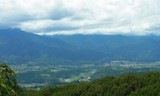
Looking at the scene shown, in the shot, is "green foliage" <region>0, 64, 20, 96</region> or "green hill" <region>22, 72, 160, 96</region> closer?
"green foliage" <region>0, 64, 20, 96</region>

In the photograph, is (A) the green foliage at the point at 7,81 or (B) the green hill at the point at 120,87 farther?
(B) the green hill at the point at 120,87

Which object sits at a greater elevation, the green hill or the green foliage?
the green foliage

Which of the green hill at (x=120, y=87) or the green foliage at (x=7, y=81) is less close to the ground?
the green foliage at (x=7, y=81)

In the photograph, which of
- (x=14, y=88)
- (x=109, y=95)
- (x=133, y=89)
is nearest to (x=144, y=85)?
(x=133, y=89)

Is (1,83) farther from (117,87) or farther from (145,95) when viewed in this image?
(117,87)

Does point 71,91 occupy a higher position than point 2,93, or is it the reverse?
point 2,93

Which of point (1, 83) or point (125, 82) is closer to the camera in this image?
point (1, 83)

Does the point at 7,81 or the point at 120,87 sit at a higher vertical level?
the point at 7,81

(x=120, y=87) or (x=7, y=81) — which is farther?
(x=120, y=87)
